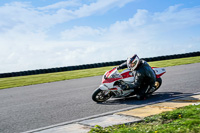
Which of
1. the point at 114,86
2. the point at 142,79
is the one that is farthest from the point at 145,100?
the point at 114,86

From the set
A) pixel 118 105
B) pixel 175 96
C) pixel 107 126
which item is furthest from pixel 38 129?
pixel 175 96

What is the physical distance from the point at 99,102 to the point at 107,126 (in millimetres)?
2943

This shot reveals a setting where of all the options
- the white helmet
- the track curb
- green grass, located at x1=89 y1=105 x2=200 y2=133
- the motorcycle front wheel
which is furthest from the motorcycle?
green grass, located at x1=89 y1=105 x2=200 y2=133

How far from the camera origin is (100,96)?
823cm

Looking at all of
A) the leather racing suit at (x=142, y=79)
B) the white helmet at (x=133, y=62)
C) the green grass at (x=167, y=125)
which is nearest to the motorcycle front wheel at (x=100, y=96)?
the leather racing suit at (x=142, y=79)

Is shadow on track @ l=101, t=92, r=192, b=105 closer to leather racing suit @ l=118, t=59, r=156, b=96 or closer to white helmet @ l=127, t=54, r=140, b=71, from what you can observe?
leather racing suit @ l=118, t=59, r=156, b=96

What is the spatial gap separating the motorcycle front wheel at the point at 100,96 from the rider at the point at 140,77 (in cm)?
60

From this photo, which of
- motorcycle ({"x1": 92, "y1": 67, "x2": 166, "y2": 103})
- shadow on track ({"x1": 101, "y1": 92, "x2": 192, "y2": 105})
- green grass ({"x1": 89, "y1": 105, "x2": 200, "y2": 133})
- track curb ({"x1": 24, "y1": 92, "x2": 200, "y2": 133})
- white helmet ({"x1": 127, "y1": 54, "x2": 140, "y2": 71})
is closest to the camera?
green grass ({"x1": 89, "y1": 105, "x2": 200, "y2": 133})

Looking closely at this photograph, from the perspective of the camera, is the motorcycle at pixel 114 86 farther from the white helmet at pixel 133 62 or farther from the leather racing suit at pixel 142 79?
the white helmet at pixel 133 62

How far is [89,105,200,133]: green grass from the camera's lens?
4436 mm

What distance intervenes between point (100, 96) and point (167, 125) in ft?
12.0

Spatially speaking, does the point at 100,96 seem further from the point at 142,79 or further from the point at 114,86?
the point at 142,79

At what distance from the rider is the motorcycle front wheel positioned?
0.60m

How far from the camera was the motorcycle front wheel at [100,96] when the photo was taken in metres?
8.10
